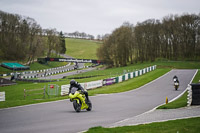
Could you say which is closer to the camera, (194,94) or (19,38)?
(194,94)

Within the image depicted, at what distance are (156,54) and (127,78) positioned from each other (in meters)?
46.7

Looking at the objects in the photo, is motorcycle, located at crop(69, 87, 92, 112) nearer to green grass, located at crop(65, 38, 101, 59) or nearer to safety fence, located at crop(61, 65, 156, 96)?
safety fence, located at crop(61, 65, 156, 96)

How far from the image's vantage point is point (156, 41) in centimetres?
8631

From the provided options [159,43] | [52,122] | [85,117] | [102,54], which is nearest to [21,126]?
[52,122]

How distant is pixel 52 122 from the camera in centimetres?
1089

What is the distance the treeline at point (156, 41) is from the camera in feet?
259

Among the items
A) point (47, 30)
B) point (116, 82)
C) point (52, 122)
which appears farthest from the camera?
point (47, 30)

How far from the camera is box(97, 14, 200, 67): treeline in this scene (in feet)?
259

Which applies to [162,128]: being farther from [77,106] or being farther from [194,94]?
[77,106]

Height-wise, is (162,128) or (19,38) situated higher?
(19,38)

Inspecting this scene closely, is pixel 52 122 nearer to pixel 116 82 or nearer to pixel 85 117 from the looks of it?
pixel 85 117

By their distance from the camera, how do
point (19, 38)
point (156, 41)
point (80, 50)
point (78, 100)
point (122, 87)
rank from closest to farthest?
point (78, 100) < point (122, 87) < point (156, 41) < point (19, 38) < point (80, 50)

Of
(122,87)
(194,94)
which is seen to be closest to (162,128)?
(194,94)

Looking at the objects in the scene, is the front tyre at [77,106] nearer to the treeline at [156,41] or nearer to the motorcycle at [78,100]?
the motorcycle at [78,100]
